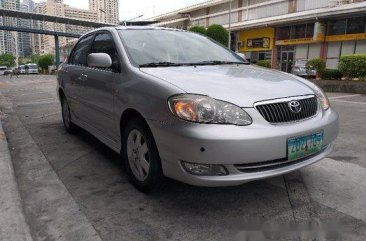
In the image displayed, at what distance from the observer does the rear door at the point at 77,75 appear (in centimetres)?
457

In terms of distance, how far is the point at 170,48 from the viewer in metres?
3.84

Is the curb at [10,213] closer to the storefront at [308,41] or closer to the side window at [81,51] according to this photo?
the side window at [81,51]

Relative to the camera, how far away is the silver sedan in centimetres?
260

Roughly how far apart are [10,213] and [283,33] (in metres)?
30.3

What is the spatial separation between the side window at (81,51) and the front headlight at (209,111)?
2300 mm

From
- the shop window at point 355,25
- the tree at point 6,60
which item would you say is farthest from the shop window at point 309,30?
the tree at point 6,60

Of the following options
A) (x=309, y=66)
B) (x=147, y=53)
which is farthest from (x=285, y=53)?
(x=147, y=53)

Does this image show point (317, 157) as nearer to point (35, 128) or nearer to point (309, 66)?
point (35, 128)

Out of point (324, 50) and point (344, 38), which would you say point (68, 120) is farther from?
point (324, 50)

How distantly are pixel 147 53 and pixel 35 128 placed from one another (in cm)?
346

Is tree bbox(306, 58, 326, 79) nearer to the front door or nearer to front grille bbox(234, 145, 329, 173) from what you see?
front grille bbox(234, 145, 329, 173)

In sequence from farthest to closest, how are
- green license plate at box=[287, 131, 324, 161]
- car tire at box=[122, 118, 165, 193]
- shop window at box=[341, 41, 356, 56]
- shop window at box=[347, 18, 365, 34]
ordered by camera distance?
shop window at box=[341, 41, 356, 56], shop window at box=[347, 18, 365, 34], car tire at box=[122, 118, 165, 193], green license plate at box=[287, 131, 324, 161]

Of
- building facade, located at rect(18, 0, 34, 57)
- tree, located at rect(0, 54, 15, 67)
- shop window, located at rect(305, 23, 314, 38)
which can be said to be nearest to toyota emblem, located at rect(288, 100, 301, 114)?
shop window, located at rect(305, 23, 314, 38)

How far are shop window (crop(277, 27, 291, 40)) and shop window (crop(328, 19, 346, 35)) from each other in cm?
398
